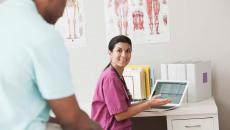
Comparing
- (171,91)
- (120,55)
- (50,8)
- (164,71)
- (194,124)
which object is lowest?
(194,124)

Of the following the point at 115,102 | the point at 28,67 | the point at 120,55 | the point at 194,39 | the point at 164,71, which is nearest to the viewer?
the point at 28,67

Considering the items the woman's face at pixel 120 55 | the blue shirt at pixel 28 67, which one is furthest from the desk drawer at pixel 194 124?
the blue shirt at pixel 28 67

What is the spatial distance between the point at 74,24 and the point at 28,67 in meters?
2.23

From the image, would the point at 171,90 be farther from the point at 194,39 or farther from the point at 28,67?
the point at 28,67

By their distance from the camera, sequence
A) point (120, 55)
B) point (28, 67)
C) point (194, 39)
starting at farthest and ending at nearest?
point (194, 39), point (120, 55), point (28, 67)

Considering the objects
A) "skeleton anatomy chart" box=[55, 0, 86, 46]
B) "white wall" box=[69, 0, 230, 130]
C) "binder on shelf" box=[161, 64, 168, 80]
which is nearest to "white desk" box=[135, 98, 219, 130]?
"binder on shelf" box=[161, 64, 168, 80]

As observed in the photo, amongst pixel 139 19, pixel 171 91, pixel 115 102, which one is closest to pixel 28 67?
pixel 115 102

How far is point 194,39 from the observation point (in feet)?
9.73

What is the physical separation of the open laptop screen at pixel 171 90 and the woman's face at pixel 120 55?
1.47 feet

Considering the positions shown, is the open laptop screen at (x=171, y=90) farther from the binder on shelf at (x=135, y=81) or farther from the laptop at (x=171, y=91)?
the binder on shelf at (x=135, y=81)

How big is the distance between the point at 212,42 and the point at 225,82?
36cm

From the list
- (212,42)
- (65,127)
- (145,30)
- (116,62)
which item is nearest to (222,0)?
(212,42)

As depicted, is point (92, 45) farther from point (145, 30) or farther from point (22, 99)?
point (22, 99)

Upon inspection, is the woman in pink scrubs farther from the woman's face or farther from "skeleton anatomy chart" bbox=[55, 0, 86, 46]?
"skeleton anatomy chart" bbox=[55, 0, 86, 46]
